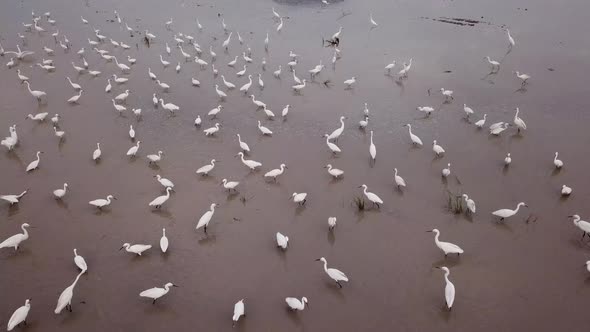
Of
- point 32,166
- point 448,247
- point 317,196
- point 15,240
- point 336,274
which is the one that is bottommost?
point 32,166

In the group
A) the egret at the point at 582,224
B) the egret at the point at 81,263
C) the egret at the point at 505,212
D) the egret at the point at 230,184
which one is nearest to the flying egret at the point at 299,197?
the egret at the point at 230,184

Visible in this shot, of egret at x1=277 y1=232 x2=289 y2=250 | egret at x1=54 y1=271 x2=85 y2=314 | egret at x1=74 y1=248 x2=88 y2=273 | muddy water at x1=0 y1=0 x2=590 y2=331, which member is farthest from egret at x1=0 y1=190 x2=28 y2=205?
egret at x1=277 y1=232 x2=289 y2=250

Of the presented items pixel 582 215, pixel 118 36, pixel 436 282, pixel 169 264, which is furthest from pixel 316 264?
pixel 118 36

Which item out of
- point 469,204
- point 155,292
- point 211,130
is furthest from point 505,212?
point 211,130

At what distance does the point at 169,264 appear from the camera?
8.52 metres

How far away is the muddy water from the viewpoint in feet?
25.2

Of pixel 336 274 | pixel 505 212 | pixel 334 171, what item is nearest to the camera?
pixel 336 274

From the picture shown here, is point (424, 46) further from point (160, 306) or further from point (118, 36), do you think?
point (160, 306)

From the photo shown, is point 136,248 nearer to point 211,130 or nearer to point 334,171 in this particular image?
point 334,171

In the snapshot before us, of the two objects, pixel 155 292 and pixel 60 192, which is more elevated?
pixel 155 292

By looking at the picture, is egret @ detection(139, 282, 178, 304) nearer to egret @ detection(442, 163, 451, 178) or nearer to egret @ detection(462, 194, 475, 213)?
egret @ detection(462, 194, 475, 213)

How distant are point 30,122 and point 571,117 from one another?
15.0 m

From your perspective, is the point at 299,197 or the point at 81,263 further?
the point at 299,197

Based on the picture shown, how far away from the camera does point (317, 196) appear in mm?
10328
